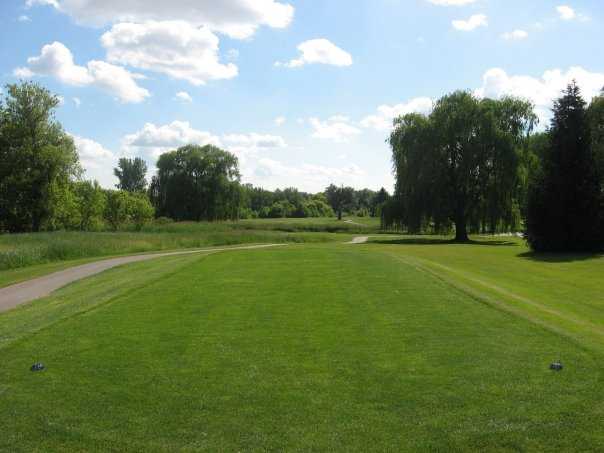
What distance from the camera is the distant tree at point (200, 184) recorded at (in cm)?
9025

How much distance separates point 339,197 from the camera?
166 meters

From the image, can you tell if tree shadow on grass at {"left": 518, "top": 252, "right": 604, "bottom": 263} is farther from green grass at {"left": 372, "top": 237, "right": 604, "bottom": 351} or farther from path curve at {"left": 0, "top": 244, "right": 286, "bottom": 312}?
path curve at {"left": 0, "top": 244, "right": 286, "bottom": 312}

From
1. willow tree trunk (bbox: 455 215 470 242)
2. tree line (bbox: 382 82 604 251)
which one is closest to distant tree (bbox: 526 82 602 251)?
tree line (bbox: 382 82 604 251)

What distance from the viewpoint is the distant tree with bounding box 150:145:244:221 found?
9025 cm

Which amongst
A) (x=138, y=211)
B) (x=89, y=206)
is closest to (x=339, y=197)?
(x=138, y=211)

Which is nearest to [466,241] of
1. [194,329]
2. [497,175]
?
[497,175]

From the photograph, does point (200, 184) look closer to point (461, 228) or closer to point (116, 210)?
point (116, 210)

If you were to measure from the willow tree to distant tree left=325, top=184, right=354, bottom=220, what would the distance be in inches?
3901

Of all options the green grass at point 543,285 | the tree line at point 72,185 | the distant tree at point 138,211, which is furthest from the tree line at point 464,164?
the distant tree at point 138,211

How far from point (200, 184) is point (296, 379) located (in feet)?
278

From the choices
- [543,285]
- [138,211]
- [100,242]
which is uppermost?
[138,211]

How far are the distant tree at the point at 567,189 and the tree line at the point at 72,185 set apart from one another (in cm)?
2296

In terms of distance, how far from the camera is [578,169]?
35.4 m

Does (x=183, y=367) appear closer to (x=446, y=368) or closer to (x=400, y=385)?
(x=400, y=385)
